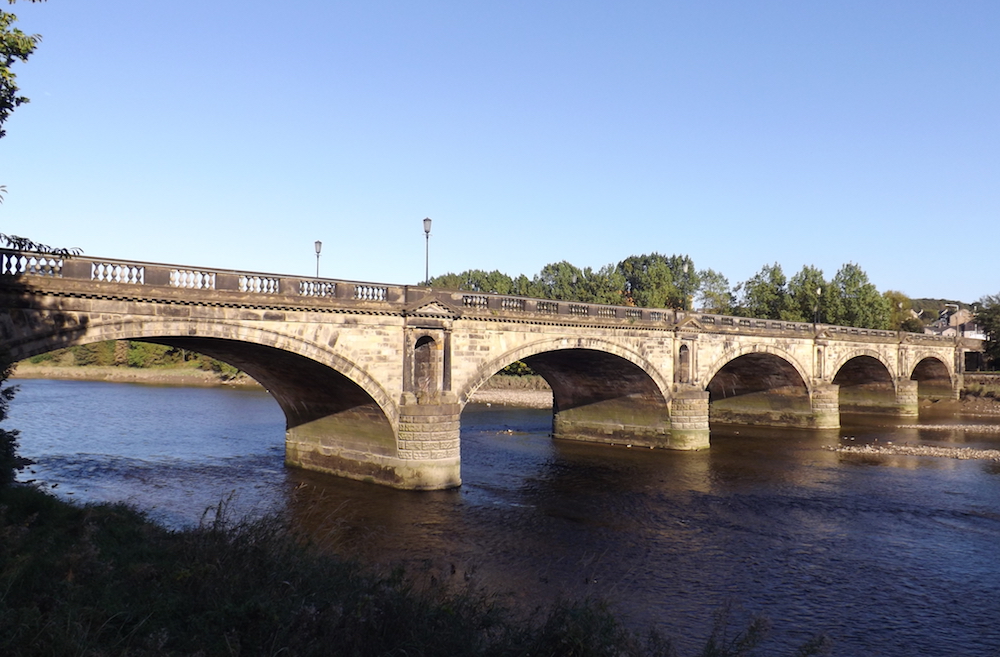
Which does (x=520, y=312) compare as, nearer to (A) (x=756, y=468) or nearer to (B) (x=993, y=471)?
(A) (x=756, y=468)

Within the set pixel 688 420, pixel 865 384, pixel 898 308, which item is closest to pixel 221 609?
pixel 688 420

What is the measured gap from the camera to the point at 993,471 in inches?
1235

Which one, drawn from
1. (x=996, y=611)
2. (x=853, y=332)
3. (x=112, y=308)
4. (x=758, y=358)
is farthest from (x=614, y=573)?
(x=853, y=332)

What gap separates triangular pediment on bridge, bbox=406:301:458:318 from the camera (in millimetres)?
24859

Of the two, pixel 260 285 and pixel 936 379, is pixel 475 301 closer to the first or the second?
pixel 260 285

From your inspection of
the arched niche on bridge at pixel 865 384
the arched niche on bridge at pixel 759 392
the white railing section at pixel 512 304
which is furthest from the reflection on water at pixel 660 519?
the arched niche on bridge at pixel 865 384

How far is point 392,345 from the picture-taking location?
2461cm

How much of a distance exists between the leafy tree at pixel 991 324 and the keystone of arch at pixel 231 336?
76.1m

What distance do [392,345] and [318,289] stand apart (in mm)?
3289

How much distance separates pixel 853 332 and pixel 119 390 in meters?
70.9

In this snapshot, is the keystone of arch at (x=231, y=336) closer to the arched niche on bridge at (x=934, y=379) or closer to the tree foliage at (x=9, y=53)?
the tree foliage at (x=9, y=53)

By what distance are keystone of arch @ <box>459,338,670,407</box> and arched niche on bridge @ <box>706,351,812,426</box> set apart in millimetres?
12181

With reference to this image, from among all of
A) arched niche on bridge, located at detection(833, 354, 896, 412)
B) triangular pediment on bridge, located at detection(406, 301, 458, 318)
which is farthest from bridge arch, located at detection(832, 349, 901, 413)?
triangular pediment on bridge, located at detection(406, 301, 458, 318)

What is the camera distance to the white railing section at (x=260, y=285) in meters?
21.5
